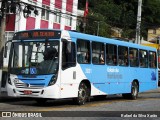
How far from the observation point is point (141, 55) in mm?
22328

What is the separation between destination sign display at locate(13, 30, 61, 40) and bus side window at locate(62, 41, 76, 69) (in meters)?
0.45

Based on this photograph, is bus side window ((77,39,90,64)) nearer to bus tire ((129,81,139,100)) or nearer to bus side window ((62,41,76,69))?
bus side window ((62,41,76,69))

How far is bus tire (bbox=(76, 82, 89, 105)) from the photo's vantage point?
1625 cm

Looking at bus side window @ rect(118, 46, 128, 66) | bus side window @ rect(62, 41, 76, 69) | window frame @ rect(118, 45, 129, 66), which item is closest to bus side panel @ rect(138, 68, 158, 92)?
window frame @ rect(118, 45, 129, 66)

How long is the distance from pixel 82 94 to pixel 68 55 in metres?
1.82

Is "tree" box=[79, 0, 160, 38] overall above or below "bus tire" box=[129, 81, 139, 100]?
above

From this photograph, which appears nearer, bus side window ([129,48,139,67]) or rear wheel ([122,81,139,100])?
bus side window ([129,48,139,67])

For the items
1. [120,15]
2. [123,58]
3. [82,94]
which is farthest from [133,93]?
[120,15]

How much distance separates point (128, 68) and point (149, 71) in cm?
304

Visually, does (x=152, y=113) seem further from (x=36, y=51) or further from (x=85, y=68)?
(x=36, y=51)

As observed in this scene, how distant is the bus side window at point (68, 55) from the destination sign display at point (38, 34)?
0.45 m

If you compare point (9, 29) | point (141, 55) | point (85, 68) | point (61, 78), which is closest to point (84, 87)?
point (85, 68)

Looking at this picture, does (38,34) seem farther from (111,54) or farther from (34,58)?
(111,54)

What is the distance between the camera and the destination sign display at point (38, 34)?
51.0 ft
